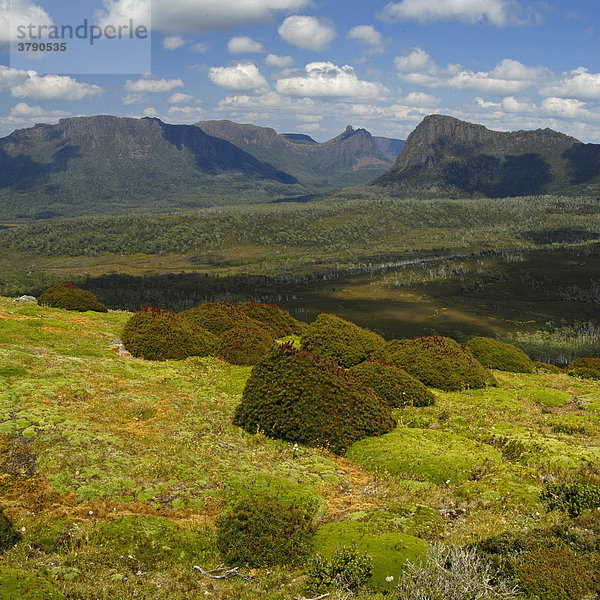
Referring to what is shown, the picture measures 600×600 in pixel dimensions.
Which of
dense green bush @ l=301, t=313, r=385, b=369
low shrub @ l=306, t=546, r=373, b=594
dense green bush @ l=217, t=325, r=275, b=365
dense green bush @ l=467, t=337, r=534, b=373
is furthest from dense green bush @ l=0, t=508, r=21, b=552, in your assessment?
dense green bush @ l=467, t=337, r=534, b=373

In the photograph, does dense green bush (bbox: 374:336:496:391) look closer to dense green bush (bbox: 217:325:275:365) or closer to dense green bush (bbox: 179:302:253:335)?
dense green bush (bbox: 217:325:275:365)

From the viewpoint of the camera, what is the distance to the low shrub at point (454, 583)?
20.9 feet

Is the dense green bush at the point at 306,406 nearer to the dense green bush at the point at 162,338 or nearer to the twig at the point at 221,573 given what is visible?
the twig at the point at 221,573

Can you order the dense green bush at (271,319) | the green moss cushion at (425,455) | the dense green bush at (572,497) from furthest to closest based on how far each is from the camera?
the dense green bush at (271,319), the green moss cushion at (425,455), the dense green bush at (572,497)

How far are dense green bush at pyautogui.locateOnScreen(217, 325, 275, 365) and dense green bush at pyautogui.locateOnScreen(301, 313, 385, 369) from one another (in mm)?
2225

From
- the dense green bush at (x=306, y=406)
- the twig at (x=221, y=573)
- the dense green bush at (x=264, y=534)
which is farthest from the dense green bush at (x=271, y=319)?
the twig at (x=221, y=573)

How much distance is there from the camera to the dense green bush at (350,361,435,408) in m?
18.2

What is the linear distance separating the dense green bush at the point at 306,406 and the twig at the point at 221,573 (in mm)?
5835

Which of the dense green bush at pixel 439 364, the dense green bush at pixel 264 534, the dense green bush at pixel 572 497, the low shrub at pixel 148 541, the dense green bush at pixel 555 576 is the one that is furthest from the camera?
the dense green bush at pixel 439 364

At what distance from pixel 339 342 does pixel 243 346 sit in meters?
4.86

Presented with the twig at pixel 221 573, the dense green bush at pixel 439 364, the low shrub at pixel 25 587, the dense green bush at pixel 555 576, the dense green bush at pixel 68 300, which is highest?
the dense green bush at pixel 68 300

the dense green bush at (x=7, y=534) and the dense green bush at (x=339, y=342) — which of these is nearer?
the dense green bush at (x=7, y=534)

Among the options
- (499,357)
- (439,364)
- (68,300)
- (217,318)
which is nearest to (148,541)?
(439,364)

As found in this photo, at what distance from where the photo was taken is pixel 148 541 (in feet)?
26.9
